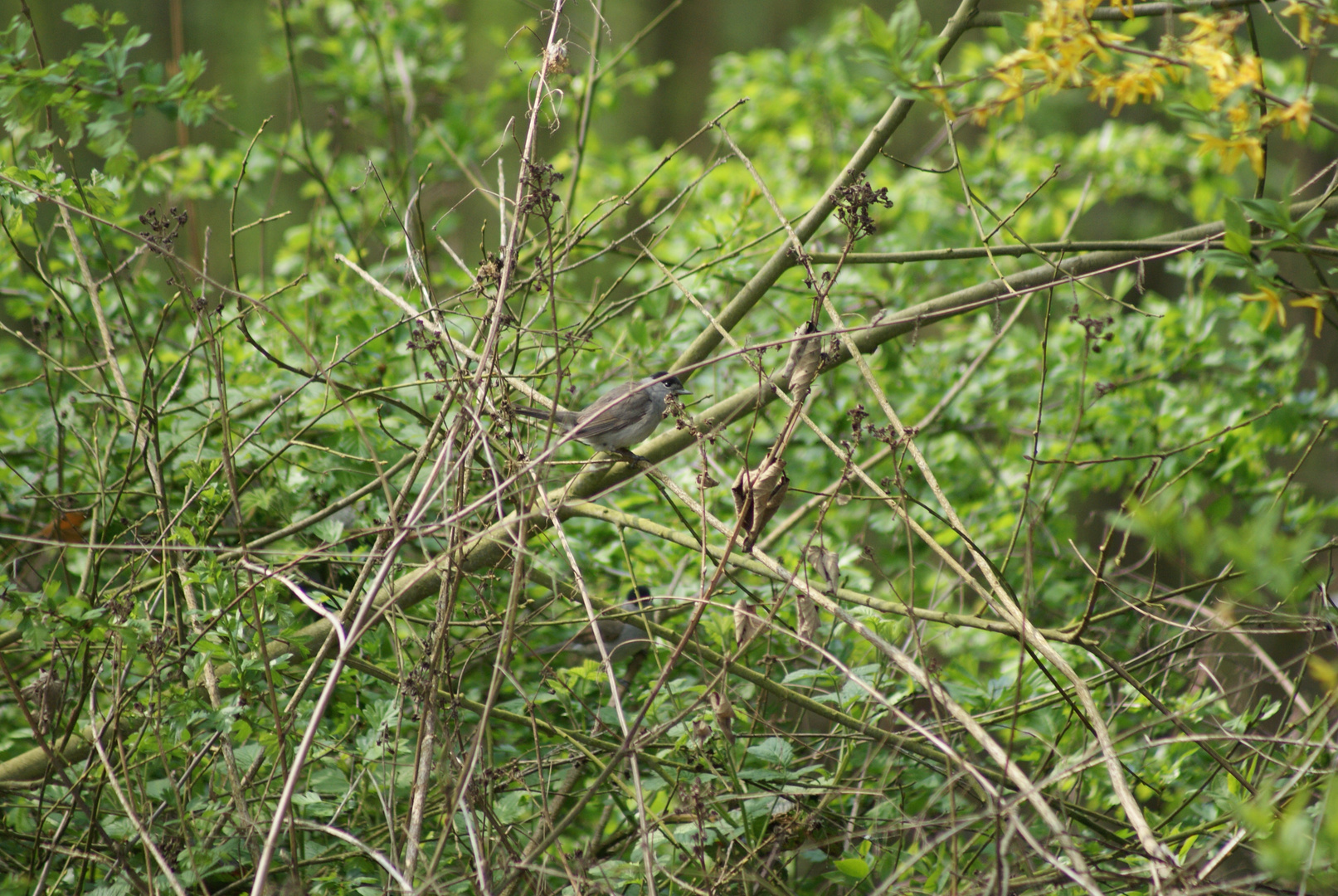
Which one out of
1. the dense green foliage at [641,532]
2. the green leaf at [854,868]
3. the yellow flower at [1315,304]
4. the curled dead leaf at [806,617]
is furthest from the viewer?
the green leaf at [854,868]

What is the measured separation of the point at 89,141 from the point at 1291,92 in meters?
5.83

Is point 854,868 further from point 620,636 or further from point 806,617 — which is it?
point 620,636

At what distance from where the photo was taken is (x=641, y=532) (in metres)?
3.44

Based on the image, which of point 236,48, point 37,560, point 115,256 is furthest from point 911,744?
point 236,48

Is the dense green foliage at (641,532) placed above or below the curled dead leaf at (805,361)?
below

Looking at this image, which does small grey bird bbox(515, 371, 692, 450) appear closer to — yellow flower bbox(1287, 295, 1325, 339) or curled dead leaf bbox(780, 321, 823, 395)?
curled dead leaf bbox(780, 321, 823, 395)

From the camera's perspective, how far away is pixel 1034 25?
1.85 metres

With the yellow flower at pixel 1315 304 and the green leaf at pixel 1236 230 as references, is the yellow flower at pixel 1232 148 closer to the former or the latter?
the green leaf at pixel 1236 230

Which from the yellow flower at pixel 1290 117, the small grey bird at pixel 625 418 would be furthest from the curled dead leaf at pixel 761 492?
the small grey bird at pixel 625 418

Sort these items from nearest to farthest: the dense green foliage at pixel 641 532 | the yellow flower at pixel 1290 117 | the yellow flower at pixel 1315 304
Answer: the yellow flower at pixel 1290 117 < the yellow flower at pixel 1315 304 < the dense green foliage at pixel 641 532

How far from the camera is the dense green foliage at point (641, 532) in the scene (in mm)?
2027

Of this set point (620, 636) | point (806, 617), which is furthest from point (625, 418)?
point (806, 617)

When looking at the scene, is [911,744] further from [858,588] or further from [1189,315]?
[1189,315]

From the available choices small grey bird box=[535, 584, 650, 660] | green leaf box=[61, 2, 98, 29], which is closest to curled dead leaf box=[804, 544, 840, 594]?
small grey bird box=[535, 584, 650, 660]
